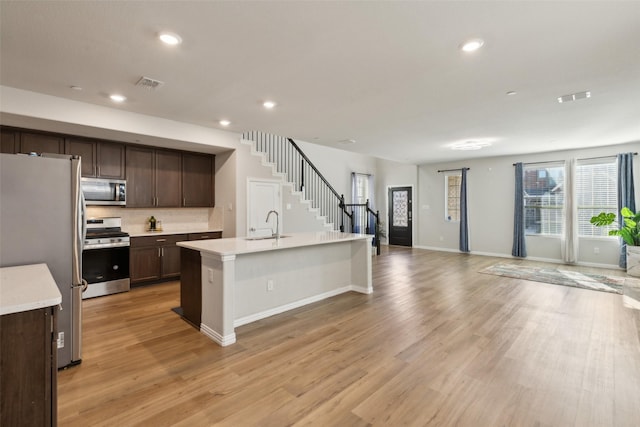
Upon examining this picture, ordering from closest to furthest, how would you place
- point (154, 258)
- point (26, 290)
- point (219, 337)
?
point (26, 290), point (219, 337), point (154, 258)

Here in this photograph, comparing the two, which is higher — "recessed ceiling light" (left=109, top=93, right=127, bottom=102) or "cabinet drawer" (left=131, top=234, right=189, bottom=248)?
"recessed ceiling light" (left=109, top=93, right=127, bottom=102)

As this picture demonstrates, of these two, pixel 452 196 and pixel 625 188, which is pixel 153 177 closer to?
pixel 452 196

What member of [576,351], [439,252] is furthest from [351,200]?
[576,351]

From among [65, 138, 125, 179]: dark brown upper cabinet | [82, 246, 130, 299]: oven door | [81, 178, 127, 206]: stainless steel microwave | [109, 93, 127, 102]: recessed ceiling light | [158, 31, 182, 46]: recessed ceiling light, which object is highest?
[109, 93, 127, 102]: recessed ceiling light

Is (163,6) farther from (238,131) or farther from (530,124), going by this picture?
(530,124)

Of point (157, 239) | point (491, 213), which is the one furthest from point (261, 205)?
point (491, 213)

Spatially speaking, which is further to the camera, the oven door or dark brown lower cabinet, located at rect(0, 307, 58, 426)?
the oven door

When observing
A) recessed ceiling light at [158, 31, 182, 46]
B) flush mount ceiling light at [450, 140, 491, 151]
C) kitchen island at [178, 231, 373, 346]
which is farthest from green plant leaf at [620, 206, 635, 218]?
recessed ceiling light at [158, 31, 182, 46]

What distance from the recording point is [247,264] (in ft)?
11.3

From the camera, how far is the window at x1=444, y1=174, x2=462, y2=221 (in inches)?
353

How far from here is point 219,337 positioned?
298 centimetres

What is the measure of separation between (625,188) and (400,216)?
5.47m

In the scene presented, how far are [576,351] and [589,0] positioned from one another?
286 centimetres

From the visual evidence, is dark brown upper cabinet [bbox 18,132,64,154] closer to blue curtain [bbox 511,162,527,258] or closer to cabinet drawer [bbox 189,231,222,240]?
cabinet drawer [bbox 189,231,222,240]
